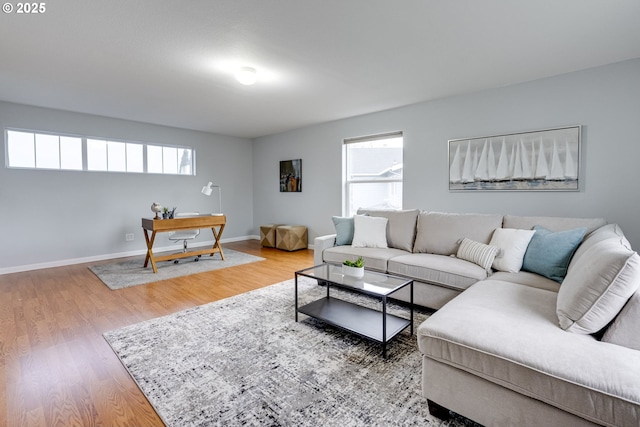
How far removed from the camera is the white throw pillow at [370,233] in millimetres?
3420

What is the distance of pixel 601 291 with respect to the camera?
130 centimetres

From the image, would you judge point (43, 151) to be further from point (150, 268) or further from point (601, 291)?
point (601, 291)

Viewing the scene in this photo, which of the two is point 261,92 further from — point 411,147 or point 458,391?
point 458,391

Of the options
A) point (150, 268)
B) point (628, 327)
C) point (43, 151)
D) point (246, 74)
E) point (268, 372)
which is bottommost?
point (268, 372)

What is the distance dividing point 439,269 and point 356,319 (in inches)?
35.2

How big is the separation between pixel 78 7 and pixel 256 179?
499 cm

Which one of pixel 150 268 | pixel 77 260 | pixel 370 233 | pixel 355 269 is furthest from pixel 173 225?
pixel 355 269

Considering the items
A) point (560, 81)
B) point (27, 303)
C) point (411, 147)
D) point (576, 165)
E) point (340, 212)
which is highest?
point (560, 81)

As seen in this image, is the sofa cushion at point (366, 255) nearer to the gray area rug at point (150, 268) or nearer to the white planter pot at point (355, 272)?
the white planter pot at point (355, 272)

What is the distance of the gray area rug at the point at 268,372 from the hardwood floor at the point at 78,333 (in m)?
0.14

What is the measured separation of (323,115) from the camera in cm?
485

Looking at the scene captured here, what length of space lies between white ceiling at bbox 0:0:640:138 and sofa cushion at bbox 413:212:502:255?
1540 millimetres

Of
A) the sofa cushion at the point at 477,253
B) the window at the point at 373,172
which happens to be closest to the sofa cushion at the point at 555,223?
the sofa cushion at the point at 477,253

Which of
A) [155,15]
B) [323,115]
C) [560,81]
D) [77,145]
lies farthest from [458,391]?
[77,145]
